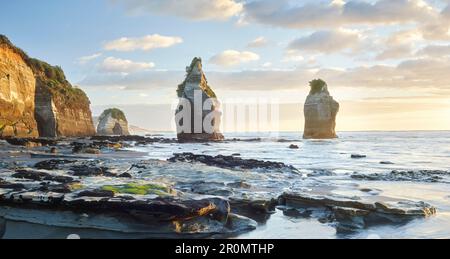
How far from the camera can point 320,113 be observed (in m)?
83.8

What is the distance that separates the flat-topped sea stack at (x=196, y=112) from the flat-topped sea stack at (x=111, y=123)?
51.8 metres

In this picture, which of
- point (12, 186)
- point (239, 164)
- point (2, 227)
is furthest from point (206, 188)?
point (239, 164)

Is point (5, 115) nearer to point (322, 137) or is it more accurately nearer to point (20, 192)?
point (20, 192)

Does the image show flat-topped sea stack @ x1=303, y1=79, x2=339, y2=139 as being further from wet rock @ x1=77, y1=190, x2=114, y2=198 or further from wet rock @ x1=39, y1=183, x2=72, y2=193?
A: wet rock @ x1=77, y1=190, x2=114, y2=198

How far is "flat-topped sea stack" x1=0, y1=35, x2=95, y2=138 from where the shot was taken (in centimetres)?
3994

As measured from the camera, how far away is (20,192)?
8086mm

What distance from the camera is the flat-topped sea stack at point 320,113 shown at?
276ft

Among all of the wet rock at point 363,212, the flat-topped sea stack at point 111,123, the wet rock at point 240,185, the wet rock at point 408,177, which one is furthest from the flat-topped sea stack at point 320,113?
the wet rock at point 363,212

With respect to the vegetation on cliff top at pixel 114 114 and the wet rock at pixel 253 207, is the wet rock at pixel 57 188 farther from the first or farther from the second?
the vegetation on cliff top at pixel 114 114

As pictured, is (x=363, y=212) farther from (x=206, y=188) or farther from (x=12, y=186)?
(x=12, y=186)

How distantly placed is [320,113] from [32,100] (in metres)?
57.4
